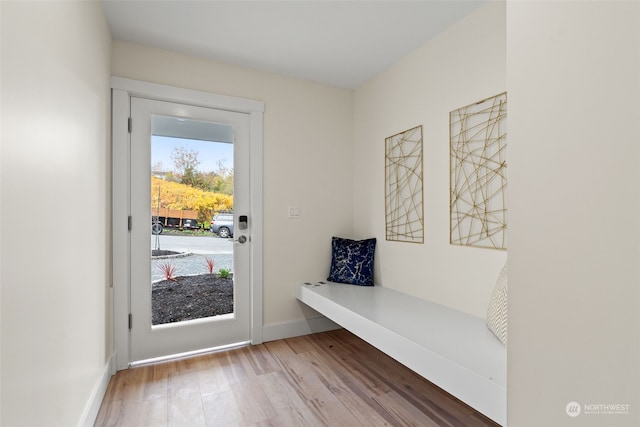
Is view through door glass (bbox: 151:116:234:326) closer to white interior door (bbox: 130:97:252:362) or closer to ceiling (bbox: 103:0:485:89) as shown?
white interior door (bbox: 130:97:252:362)

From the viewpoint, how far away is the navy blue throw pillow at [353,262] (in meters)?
2.85

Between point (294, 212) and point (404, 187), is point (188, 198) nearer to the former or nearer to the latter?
point (294, 212)

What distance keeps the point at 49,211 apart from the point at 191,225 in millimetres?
1455

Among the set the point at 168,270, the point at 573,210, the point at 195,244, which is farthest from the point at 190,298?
the point at 573,210

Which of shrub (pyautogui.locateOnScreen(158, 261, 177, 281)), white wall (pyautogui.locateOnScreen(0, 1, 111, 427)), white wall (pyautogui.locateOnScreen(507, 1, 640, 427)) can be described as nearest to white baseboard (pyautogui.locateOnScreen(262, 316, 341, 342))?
shrub (pyautogui.locateOnScreen(158, 261, 177, 281))

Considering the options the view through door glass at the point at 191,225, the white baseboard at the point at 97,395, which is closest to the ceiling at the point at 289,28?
the view through door glass at the point at 191,225

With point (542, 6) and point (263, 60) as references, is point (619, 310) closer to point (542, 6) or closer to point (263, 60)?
point (542, 6)

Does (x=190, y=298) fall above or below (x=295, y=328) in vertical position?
above

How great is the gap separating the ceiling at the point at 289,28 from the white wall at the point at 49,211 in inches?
15.4

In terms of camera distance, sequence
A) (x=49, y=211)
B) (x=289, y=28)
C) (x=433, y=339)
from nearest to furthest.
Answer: (x=49, y=211) → (x=433, y=339) → (x=289, y=28)

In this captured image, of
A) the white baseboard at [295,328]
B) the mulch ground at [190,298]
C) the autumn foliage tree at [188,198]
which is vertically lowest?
the white baseboard at [295,328]

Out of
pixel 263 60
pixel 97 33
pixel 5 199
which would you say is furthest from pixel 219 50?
pixel 5 199

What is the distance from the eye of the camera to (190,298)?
2.60m

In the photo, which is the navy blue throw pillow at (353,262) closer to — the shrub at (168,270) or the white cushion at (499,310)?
the white cushion at (499,310)
